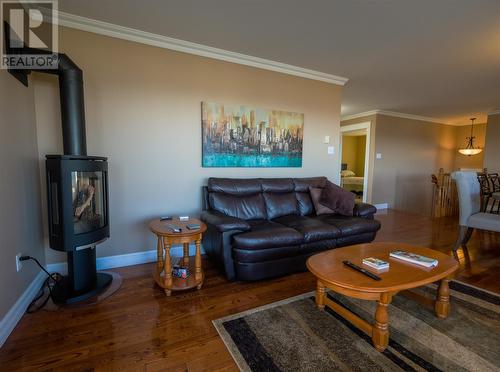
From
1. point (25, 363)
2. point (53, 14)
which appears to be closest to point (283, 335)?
point (25, 363)

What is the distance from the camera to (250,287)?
226 cm

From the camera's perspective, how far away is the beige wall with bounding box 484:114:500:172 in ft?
19.0

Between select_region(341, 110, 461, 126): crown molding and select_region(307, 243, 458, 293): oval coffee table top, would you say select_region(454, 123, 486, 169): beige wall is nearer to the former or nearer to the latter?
select_region(341, 110, 461, 126): crown molding

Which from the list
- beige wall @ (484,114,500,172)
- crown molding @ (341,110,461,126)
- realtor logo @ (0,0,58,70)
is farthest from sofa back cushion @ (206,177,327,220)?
beige wall @ (484,114,500,172)

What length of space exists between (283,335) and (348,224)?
1.51 metres

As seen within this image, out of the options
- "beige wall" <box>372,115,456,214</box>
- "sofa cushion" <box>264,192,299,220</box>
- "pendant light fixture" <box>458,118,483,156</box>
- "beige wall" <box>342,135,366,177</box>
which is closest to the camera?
"sofa cushion" <box>264,192,299,220</box>

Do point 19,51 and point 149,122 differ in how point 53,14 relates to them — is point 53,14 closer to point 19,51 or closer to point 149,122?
point 19,51

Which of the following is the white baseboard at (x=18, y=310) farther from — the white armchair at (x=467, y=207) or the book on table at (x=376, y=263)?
the white armchair at (x=467, y=207)

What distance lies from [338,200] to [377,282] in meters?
1.78

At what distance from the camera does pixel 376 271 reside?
163 centimetres

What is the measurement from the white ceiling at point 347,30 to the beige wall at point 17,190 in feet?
3.15

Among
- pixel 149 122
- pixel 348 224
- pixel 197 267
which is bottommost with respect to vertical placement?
pixel 197 267

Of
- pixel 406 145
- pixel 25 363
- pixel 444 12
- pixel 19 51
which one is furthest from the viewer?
pixel 406 145

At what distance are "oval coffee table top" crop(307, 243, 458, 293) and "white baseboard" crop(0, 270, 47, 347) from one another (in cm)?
195
